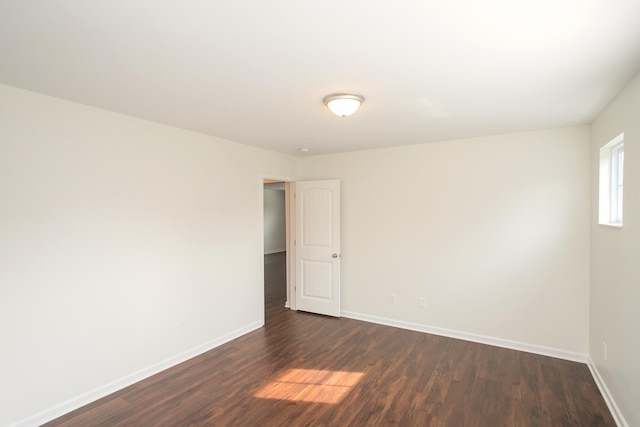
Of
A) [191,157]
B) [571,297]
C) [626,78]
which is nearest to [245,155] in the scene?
[191,157]

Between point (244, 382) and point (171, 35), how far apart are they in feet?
9.11

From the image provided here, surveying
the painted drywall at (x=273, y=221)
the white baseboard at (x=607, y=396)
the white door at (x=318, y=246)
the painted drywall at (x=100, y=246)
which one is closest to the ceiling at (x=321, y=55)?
the painted drywall at (x=100, y=246)

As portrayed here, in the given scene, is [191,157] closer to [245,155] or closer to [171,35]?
[245,155]

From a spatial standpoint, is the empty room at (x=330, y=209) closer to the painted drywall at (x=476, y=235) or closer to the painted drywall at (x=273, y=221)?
the painted drywall at (x=476, y=235)

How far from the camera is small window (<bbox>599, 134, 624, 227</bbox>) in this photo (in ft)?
9.43

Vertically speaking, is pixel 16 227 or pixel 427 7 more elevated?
pixel 427 7

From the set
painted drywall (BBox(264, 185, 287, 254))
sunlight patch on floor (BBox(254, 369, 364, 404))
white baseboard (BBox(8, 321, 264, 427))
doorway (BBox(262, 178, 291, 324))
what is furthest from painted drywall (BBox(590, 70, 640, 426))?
painted drywall (BBox(264, 185, 287, 254))

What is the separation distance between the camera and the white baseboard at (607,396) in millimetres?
2330

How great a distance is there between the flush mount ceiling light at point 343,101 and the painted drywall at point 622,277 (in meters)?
1.75

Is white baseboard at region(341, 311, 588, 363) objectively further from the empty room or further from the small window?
the small window

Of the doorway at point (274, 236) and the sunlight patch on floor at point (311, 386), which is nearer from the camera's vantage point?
the sunlight patch on floor at point (311, 386)

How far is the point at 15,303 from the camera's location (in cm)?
230

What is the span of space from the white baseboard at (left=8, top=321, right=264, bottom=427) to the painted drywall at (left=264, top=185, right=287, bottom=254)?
6.97m

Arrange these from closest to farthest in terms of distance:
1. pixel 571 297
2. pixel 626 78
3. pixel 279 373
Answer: pixel 626 78
pixel 279 373
pixel 571 297
